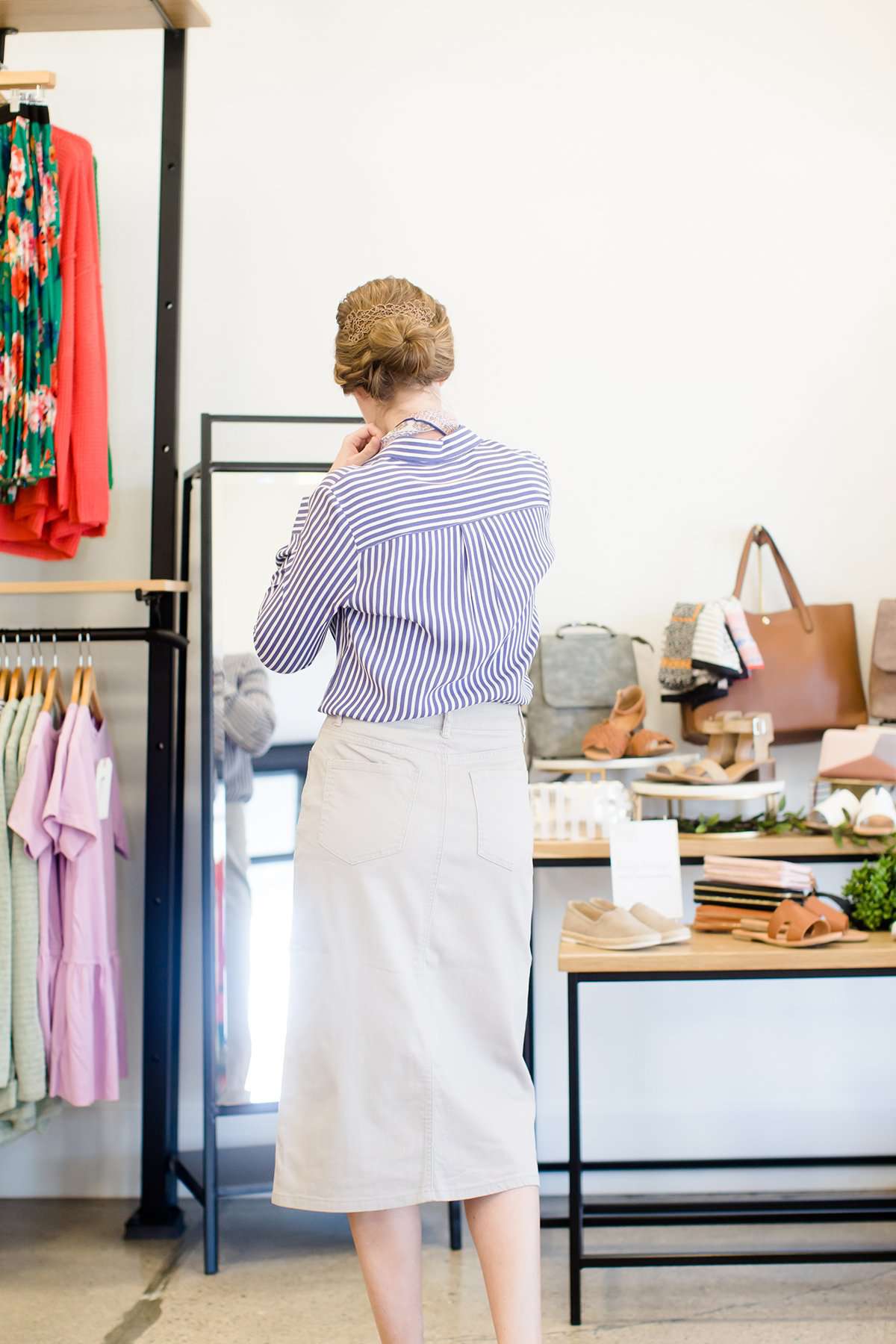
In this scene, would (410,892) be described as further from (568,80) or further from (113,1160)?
(568,80)

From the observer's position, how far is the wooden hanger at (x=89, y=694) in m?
2.83

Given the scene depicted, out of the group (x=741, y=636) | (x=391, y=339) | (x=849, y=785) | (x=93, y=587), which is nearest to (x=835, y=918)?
(x=849, y=785)

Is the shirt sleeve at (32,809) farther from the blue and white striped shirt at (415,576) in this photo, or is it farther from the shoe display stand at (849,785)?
the shoe display stand at (849,785)

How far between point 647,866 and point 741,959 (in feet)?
1.04

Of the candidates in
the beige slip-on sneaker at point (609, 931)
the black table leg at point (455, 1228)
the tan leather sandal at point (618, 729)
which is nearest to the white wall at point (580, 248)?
the tan leather sandal at point (618, 729)

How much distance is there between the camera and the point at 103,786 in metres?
2.85

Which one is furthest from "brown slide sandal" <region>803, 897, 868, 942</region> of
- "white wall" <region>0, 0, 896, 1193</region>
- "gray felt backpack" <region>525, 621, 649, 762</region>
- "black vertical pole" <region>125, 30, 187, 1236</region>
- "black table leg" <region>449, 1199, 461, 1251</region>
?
"black vertical pole" <region>125, 30, 187, 1236</region>

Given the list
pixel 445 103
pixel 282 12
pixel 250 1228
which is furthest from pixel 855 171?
pixel 250 1228

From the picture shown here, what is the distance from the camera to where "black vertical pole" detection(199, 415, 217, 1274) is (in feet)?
8.97

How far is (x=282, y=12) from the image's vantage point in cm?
330

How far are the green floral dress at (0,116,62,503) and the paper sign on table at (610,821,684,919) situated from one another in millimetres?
1525

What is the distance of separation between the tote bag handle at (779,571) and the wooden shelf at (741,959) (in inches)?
39.4

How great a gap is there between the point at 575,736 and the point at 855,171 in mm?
1730

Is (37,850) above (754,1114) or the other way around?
above
